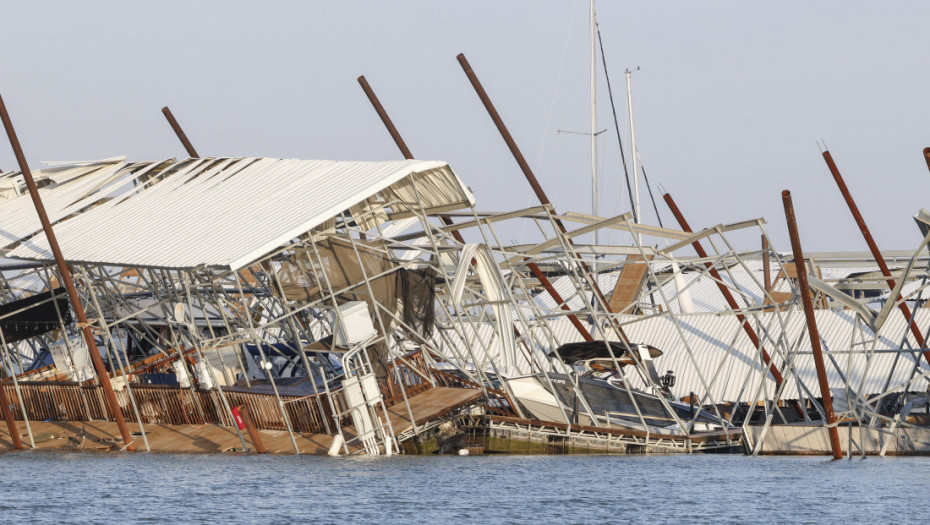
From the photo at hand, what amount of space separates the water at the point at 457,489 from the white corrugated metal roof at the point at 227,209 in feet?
17.2

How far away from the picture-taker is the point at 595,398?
37.7 metres

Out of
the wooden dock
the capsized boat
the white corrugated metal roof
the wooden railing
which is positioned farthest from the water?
the white corrugated metal roof

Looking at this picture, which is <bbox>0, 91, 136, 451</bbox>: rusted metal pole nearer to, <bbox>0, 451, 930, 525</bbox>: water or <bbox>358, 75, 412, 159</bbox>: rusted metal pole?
<bbox>0, 451, 930, 525</bbox>: water

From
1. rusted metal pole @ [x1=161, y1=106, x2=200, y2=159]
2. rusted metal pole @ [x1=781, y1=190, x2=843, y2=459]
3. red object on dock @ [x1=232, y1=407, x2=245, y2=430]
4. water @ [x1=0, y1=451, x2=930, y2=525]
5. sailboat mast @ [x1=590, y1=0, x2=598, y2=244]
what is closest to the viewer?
water @ [x1=0, y1=451, x2=930, y2=525]

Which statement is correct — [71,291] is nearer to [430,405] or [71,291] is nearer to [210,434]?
[210,434]

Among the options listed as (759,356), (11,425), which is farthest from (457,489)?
(759,356)

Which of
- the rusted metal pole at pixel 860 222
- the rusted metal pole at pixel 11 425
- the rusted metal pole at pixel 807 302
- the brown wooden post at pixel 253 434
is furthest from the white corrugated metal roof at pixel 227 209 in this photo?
the rusted metal pole at pixel 860 222

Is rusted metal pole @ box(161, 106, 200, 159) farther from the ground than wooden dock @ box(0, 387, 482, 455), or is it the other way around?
rusted metal pole @ box(161, 106, 200, 159)

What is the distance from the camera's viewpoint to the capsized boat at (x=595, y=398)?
119ft

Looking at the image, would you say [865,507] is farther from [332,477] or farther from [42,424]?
[42,424]

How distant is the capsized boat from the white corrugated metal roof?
5.79m

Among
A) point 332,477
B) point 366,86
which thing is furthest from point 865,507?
point 366,86

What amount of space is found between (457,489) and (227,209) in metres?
13.3

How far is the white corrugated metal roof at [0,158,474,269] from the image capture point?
3147 cm
